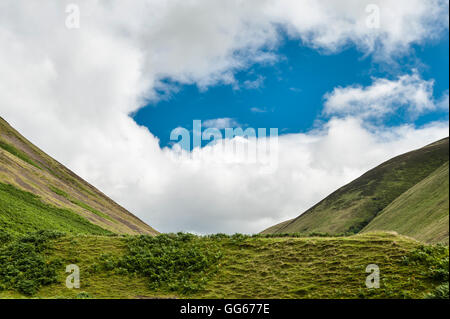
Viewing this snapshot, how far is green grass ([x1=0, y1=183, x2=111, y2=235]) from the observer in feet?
185

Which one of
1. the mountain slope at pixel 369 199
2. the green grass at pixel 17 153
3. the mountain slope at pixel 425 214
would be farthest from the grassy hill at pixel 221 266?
the mountain slope at pixel 369 199

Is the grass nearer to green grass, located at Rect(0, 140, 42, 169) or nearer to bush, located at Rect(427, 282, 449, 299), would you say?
bush, located at Rect(427, 282, 449, 299)

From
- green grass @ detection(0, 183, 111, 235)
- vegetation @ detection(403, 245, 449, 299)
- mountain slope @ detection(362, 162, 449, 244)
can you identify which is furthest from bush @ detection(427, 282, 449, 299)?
mountain slope @ detection(362, 162, 449, 244)

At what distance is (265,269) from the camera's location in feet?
88.9

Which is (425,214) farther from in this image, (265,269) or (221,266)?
(221,266)

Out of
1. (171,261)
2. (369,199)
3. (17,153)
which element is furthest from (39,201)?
(369,199)

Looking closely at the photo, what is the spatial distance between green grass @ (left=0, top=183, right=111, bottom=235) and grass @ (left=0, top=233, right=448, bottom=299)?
28452 millimetres

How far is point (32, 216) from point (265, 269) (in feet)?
184

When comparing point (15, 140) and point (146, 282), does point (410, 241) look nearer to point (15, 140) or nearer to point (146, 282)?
point (146, 282)

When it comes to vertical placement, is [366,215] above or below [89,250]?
above
